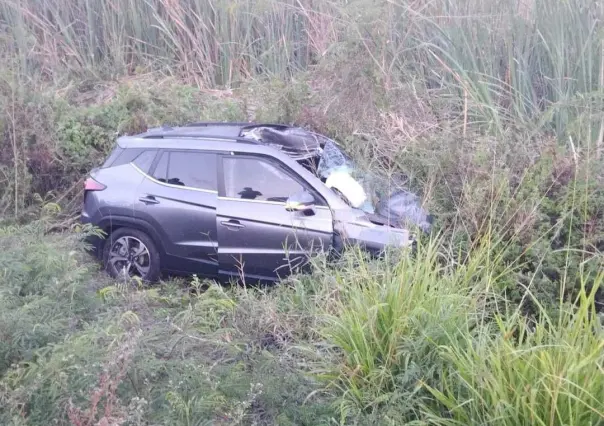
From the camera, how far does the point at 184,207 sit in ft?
24.2

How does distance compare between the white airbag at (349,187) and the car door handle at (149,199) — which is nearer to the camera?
the white airbag at (349,187)

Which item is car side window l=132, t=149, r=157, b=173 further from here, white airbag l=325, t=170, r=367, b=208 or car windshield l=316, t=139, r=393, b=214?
white airbag l=325, t=170, r=367, b=208

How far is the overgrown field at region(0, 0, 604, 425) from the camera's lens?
388 centimetres

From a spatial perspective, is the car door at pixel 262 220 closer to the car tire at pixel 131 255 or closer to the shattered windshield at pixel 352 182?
the shattered windshield at pixel 352 182

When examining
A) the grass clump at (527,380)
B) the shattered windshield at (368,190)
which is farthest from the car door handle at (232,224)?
the grass clump at (527,380)

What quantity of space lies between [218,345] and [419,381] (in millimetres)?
1646

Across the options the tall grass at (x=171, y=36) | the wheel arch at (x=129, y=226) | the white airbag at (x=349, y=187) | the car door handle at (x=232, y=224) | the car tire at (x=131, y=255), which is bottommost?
the car tire at (x=131, y=255)

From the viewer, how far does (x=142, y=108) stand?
1102 centimetres

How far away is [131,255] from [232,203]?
134 centimetres

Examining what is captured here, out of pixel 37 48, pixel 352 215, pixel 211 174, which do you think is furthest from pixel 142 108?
pixel 352 215

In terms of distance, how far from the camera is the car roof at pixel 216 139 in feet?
23.8

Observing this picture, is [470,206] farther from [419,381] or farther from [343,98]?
[343,98]

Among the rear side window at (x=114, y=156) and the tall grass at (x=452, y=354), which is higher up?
the rear side window at (x=114, y=156)

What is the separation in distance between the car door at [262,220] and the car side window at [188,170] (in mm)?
138
